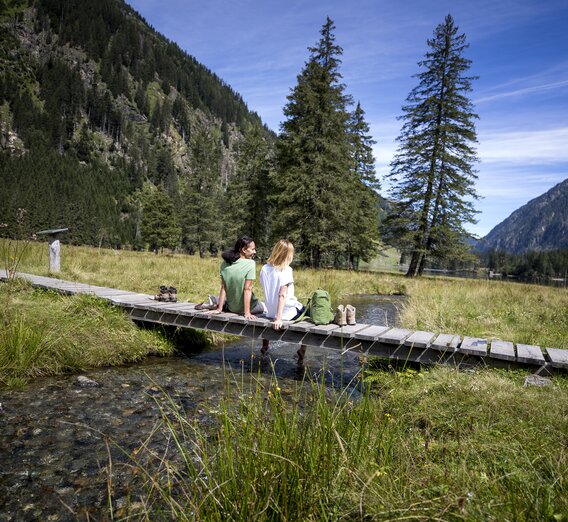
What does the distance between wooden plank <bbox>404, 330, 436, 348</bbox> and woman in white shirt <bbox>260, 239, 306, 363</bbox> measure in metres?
2.04

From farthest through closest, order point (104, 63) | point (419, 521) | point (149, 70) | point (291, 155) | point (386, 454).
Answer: point (149, 70) < point (104, 63) < point (291, 155) < point (386, 454) < point (419, 521)

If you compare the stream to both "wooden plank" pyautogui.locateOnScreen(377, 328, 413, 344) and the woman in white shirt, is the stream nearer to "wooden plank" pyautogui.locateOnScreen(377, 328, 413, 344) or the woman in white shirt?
the woman in white shirt

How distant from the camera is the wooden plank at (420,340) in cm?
532

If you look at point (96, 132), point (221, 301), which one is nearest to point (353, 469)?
point (221, 301)

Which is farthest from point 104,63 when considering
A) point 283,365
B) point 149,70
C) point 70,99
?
point 283,365

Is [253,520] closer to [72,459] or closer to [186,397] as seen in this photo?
[72,459]

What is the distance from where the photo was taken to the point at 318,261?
24625 millimetres

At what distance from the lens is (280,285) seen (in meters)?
6.13

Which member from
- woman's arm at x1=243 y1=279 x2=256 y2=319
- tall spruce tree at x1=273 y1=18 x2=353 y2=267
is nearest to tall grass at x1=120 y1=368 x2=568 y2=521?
woman's arm at x1=243 y1=279 x2=256 y2=319

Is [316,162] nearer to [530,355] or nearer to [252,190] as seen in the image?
[252,190]

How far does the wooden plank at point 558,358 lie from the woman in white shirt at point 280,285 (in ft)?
12.6

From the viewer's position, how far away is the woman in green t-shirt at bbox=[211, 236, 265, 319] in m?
6.46

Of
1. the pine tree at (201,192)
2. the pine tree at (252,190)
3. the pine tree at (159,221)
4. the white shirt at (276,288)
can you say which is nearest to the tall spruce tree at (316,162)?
the pine tree at (252,190)

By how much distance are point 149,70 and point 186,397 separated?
222 meters
